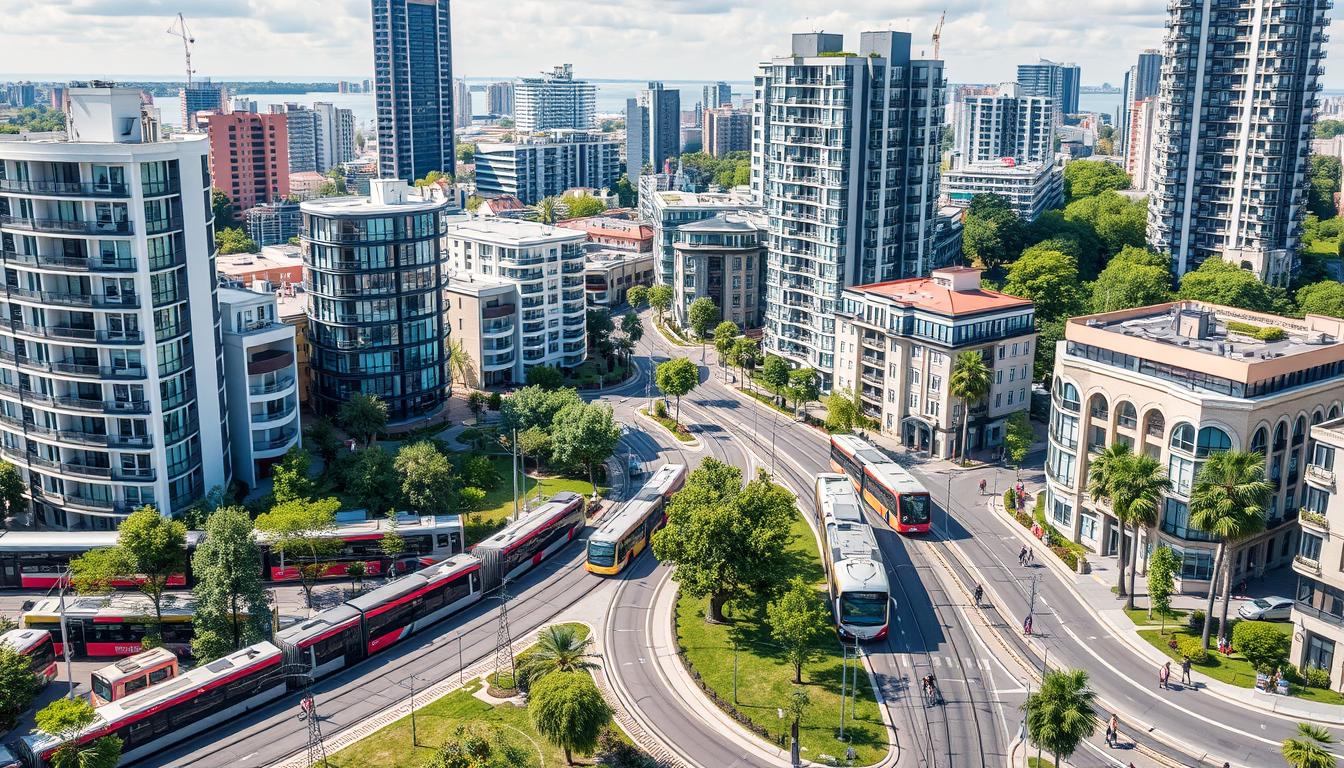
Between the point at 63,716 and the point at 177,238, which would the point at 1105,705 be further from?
the point at 177,238

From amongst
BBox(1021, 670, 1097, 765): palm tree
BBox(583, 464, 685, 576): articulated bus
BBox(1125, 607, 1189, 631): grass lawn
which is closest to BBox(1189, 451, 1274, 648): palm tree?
BBox(1125, 607, 1189, 631): grass lawn

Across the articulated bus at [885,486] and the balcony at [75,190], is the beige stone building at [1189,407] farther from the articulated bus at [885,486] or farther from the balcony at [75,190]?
the balcony at [75,190]

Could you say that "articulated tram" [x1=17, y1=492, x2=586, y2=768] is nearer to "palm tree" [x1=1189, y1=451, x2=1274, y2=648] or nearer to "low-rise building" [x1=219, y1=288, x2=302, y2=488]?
"low-rise building" [x1=219, y1=288, x2=302, y2=488]

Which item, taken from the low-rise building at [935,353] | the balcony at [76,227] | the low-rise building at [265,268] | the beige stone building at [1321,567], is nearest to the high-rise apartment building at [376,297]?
the balcony at [76,227]

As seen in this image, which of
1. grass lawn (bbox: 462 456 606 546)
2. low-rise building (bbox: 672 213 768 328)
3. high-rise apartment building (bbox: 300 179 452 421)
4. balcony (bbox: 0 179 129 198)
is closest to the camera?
balcony (bbox: 0 179 129 198)

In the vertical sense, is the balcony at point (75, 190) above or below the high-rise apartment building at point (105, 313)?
above

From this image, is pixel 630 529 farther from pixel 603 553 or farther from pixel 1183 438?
pixel 1183 438

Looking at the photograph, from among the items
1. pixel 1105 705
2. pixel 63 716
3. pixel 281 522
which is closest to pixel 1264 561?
pixel 1105 705
